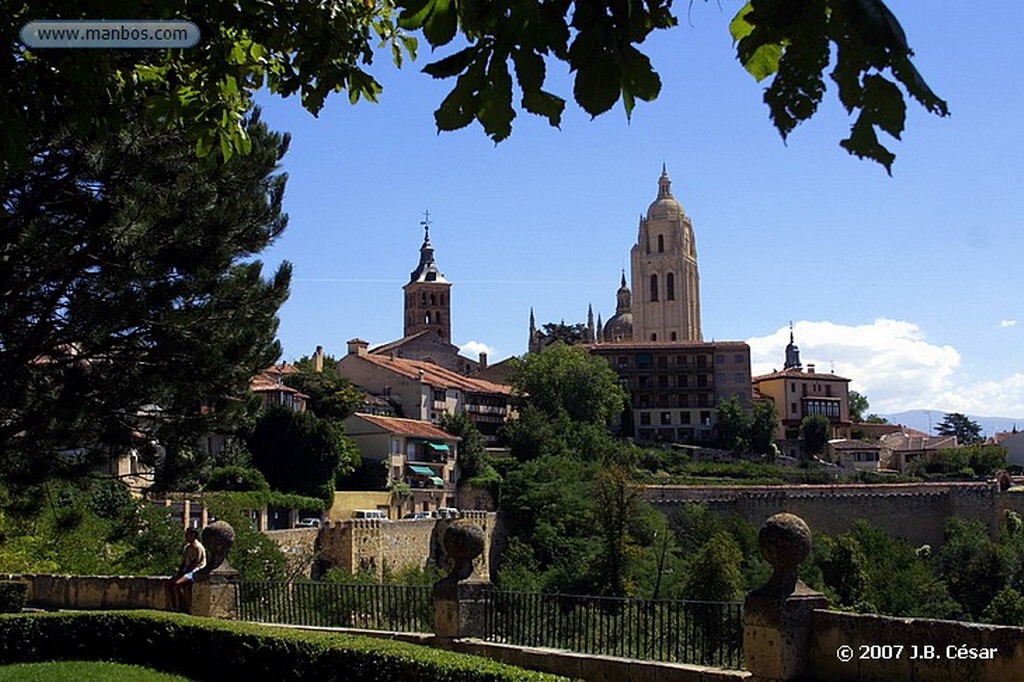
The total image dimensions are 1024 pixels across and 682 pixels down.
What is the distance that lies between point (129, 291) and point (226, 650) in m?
4.03

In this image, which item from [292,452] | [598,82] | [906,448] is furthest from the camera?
[906,448]

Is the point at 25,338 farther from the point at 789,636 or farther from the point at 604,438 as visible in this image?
the point at 604,438

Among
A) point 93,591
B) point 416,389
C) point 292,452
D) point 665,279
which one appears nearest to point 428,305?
point 665,279

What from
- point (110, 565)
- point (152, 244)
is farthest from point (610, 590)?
point (152, 244)

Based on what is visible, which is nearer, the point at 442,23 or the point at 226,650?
the point at 442,23

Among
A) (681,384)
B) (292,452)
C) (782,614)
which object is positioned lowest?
(782,614)

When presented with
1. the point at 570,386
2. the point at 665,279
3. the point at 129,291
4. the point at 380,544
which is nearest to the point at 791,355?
the point at 665,279

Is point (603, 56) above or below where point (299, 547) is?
above

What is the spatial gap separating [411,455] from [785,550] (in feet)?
149

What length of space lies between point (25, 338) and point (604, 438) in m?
56.2

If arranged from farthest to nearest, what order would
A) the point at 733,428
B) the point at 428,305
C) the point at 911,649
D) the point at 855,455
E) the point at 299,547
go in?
Answer: the point at 428,305
the point at 855,455
the point at 733,428
the point at 299,547
the point at 911,649

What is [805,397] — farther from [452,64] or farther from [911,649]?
[452,64]

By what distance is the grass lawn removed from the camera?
438 inches

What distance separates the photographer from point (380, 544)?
41062 mm
